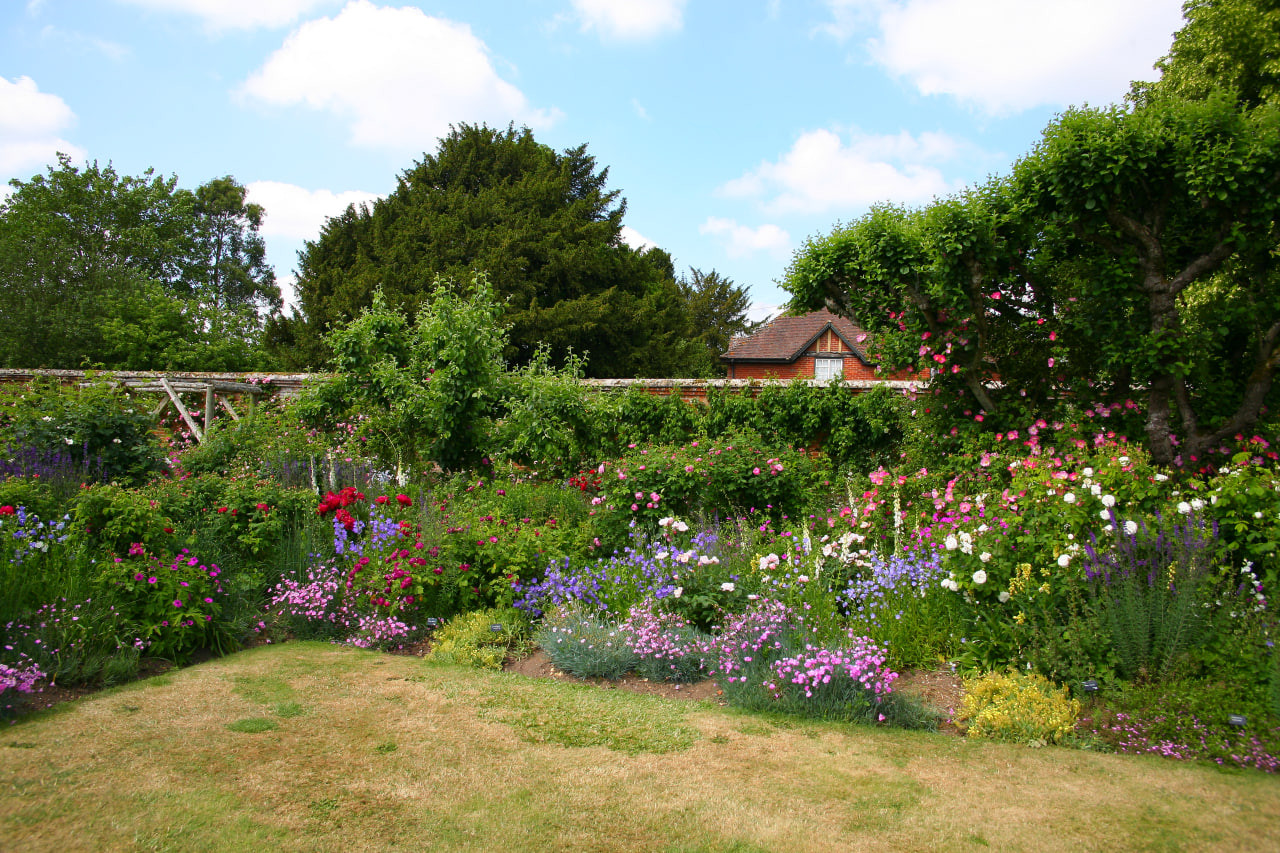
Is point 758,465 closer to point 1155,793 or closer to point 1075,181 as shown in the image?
point 1075,181

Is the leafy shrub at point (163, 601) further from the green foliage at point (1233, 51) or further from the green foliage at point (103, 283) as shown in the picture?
the green foliage at point (103, 283)

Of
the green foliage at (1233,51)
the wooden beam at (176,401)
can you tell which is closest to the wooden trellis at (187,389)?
the wooden beam at (176,401)

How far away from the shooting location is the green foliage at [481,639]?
492cm

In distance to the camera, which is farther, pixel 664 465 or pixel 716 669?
pixel 664 465

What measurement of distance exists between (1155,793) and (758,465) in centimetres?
407

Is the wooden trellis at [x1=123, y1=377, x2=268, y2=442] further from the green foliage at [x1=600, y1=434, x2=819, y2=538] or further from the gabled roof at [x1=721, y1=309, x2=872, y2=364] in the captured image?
the gabled roof at [x1=721, y1=309, x2=872, y2=364]

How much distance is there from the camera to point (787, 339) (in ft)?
89.6

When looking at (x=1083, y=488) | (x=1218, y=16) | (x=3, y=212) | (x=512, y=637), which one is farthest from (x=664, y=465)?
(x=3, y=212)

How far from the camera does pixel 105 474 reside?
730 centimetres

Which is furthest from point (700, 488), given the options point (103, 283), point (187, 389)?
point (103, 283)

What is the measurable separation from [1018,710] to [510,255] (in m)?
19.3

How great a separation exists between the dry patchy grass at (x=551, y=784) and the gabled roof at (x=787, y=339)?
23176 millimetres

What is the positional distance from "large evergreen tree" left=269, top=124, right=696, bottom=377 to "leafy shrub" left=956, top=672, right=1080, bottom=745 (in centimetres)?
1709

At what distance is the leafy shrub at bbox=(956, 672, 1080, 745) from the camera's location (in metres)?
3.61
